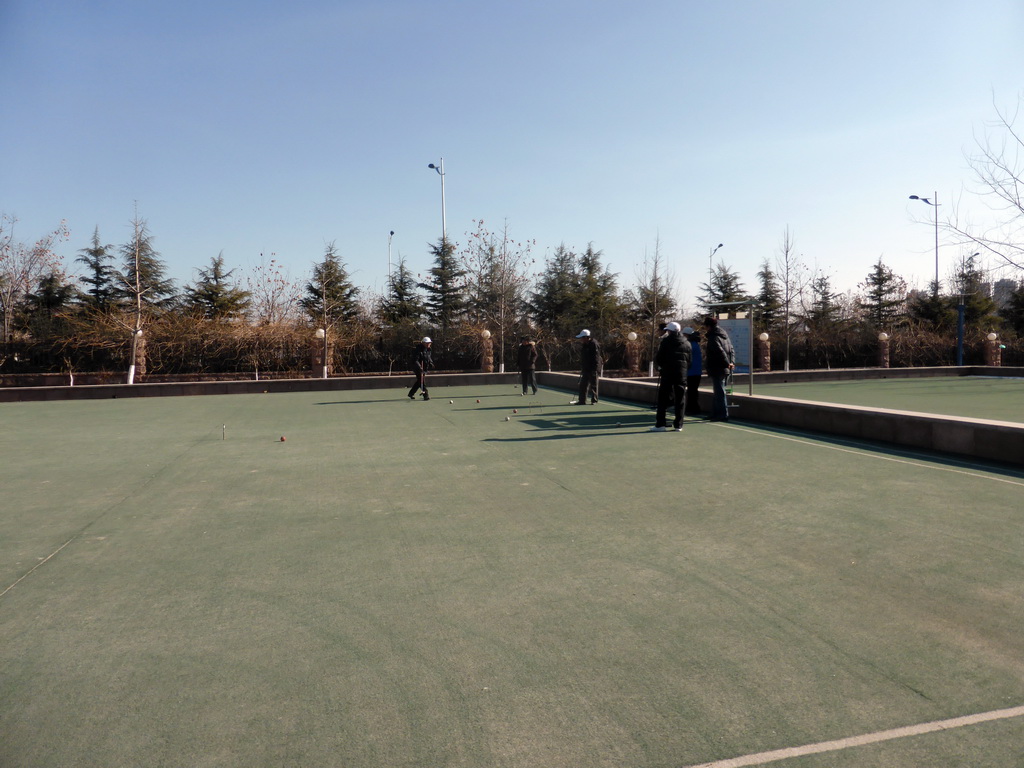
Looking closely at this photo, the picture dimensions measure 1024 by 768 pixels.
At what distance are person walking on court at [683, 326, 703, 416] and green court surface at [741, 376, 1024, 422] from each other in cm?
303

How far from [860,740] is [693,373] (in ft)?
36.0

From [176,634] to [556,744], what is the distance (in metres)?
2.20

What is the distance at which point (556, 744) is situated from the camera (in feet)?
8.84

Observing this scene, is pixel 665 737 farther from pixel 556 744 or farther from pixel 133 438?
pixel 133 438

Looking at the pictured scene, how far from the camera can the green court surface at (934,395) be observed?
1469cm

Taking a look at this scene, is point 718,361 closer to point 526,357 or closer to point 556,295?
point 526,357

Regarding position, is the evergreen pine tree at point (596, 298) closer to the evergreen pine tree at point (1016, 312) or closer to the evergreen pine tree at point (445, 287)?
the evergreen pine tree at point (445, 287)

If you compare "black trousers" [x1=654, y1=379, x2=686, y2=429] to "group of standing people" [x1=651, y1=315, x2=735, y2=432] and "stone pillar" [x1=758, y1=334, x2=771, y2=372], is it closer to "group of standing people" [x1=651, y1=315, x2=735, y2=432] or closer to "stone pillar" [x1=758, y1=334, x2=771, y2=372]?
"group of standing people" [x1=651, y1=315, x2=735, y2=432]

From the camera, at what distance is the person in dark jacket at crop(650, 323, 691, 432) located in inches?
465

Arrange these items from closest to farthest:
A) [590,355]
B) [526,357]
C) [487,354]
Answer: [590,355]
[526,357]
[487,354]

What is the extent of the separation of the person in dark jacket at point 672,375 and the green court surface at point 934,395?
14.4 feet

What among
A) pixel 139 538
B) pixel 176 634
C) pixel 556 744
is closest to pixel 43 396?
pixel 139 538

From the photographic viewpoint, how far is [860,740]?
8.77ft

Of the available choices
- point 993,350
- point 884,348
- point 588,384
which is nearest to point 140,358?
point 588,384
